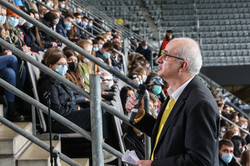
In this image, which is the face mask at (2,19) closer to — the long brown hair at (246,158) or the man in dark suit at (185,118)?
the man in dark suit at (185,118)

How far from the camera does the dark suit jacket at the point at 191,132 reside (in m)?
1.40

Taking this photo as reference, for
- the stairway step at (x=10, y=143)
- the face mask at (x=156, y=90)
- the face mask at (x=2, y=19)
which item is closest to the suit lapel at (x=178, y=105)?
the face mask at (x=156, y=90)

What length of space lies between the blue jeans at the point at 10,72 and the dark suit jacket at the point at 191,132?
5.10 ft

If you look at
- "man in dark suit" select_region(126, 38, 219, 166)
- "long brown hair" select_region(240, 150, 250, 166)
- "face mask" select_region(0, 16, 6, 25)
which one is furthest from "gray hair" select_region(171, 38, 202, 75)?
"long brown hair" select_region(240, 150, 250, 166)

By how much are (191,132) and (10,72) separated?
71.0 inches

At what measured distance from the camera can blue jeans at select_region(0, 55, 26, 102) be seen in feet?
9.18

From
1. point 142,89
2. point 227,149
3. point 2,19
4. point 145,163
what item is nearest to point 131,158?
point 145,163

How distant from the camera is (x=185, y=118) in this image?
1501 mm

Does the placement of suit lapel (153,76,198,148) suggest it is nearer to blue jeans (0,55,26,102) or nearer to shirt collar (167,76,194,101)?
shirt collar (167,76,194,101)

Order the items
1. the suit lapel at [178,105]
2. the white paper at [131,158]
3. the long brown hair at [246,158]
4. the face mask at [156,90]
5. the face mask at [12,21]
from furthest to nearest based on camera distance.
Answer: the long brown hair at [246,158]
the face mask at [12,21]
the face mask at [156,90]
the white paper at [131,158]
the suit lapel at [178,105]


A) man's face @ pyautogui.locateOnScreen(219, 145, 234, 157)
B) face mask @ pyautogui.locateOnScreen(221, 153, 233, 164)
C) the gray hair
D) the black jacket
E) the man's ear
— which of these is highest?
the gray hair

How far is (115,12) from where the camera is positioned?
16.0 metres

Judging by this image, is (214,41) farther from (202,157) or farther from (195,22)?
(202,157)

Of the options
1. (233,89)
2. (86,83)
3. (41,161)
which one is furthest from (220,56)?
(41,161)
